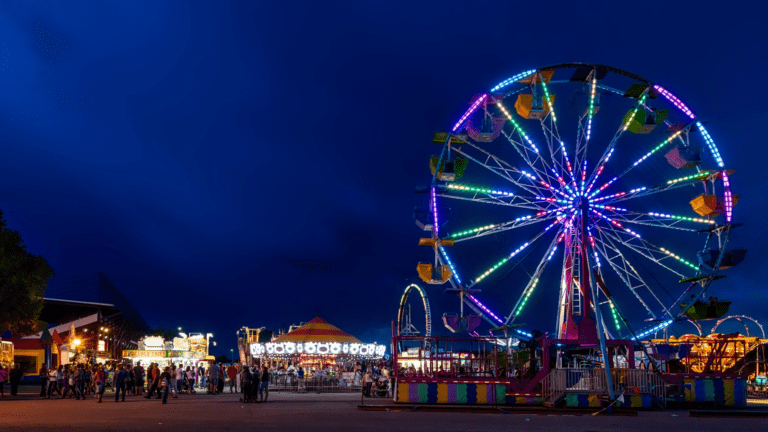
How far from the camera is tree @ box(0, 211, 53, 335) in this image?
33312mm

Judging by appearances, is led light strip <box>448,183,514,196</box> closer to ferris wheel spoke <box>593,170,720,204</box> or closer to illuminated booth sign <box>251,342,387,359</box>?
ferris wheel spoke <box>593,170,720,204</box>

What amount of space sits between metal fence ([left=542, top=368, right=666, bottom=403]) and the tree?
25.1 metres

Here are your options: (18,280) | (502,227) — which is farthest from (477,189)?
(18,280)

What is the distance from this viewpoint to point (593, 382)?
2138 cm

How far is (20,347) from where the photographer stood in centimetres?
5225

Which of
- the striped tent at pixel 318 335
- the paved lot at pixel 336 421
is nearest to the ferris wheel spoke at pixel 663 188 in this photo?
the paved lot at pixel 336 421

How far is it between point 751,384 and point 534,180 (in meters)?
20.1

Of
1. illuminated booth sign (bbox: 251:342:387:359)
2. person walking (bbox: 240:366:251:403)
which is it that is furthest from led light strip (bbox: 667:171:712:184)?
illuminated booth sign (bbox: 251:342:387:359)

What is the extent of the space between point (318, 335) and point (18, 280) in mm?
20985

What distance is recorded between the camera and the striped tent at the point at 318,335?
4949 centimetres

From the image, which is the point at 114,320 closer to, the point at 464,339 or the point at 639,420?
the point at 464,339

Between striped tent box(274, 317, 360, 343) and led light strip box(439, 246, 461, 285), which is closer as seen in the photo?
led light strip box(439, 246, 461, 285)

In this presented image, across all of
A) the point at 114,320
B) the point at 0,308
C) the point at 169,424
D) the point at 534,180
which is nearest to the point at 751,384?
the point at 534,180

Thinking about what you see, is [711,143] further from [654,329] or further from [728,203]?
[654,329]
